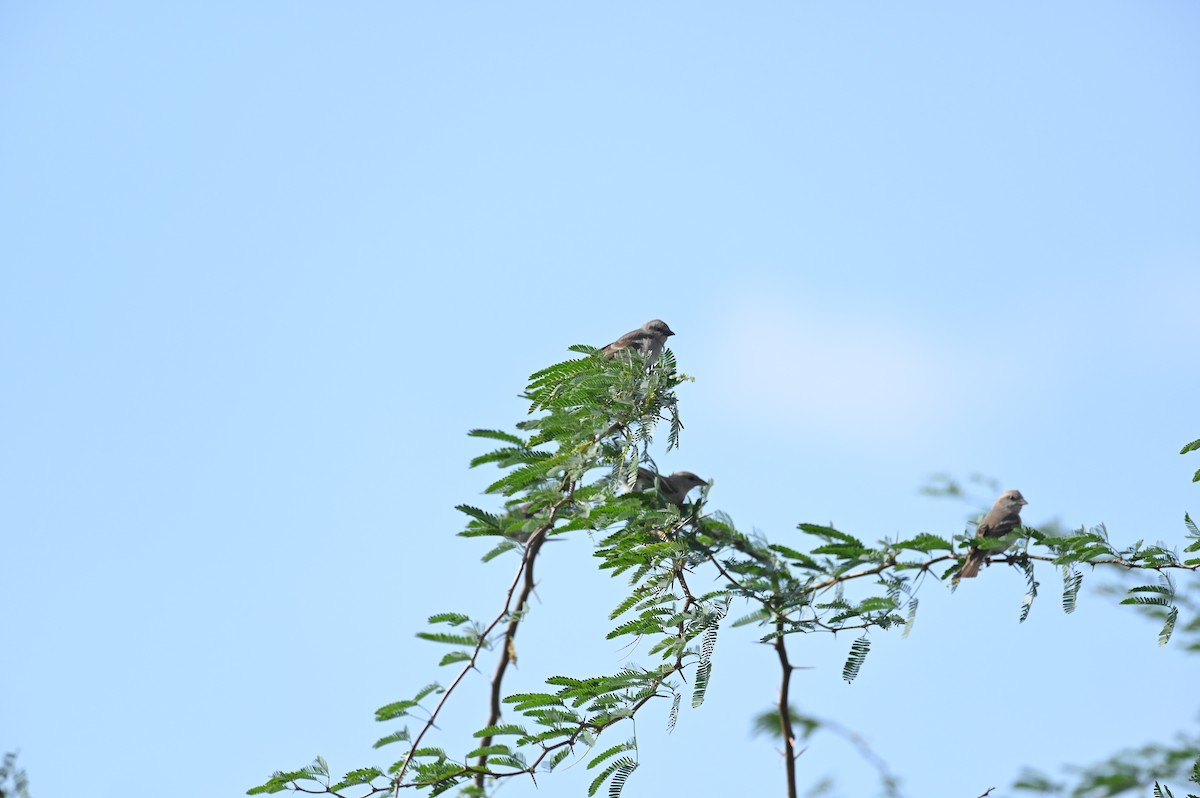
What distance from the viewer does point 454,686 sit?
4.82m

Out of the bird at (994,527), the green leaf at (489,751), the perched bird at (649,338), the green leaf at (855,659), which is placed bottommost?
the green leaf at (489,751)

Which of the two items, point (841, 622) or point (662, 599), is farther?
point (662, 599)

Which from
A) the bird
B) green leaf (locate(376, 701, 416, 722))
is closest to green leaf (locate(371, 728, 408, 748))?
green leaf (locate(376, 701, 416, 722))

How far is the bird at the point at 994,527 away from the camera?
581 centimetres

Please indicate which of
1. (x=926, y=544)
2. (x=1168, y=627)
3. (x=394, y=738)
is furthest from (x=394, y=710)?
(x=1168, y=627)

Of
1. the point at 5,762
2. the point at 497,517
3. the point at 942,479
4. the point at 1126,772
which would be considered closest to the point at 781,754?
the point at 1126,772

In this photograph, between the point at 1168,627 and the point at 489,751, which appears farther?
the point at 1168,627

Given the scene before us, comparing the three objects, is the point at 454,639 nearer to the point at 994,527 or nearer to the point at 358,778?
the point at 358,778

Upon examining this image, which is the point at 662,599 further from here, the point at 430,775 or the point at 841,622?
the point at 430,775

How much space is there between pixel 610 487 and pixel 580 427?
346mm

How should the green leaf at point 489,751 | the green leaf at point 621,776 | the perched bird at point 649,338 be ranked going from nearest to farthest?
the green leaf at point 489,751 < the green leaf at point 621,776 < the perched bird at point 649,338

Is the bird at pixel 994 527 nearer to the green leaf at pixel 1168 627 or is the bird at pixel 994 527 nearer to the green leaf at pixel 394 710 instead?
the green leaf at pixel 1168 627

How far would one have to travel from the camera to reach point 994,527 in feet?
20.7

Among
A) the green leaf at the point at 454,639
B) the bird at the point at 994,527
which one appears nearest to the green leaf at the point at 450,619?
the green leaf at the point at 454,639
